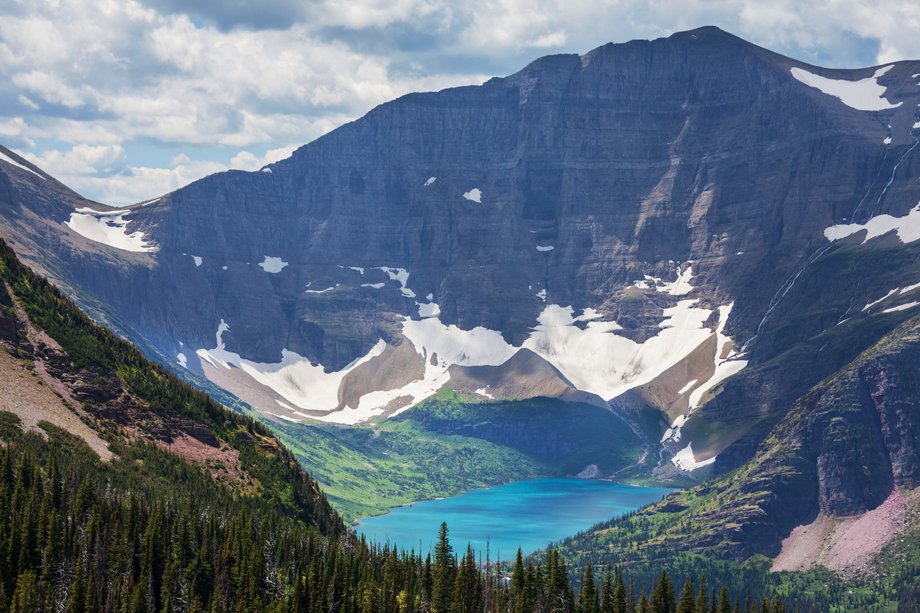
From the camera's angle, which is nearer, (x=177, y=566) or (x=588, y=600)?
(x=177, y=566)

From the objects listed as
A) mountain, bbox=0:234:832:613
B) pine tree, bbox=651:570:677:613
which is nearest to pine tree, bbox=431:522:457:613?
mountain, bbox=0:234:832:613

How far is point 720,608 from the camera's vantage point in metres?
182

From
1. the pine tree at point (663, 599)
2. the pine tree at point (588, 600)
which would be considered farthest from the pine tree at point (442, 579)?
the pine tree at point (663, 599)

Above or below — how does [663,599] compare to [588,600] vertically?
above

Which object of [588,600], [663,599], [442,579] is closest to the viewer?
[442,579]

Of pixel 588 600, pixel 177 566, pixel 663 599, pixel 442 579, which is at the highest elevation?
pixel 663 599

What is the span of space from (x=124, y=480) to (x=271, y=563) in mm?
30269

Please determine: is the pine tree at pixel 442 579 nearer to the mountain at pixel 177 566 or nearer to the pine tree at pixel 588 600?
the mountain at pixel 177 566

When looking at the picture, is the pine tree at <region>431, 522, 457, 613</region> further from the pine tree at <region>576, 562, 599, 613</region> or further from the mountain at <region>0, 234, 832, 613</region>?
the pine tree at <region>576, 562, 599, 613</region>

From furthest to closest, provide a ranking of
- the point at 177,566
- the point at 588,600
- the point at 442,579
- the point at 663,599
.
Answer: the point at 663,599
the point at 588,600
the point at 442,579
the point at 177,566

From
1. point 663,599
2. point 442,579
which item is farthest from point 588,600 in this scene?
point 442,579

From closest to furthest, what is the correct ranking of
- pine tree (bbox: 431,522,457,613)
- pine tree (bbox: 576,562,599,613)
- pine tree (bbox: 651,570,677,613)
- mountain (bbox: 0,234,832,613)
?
mountain (bbox: 0,234,832,613), pine tree (bbox: 431,522,457,613), pine tree (bbox: 576,562,599,613), pine tree (bbox: 651,570,677,613)

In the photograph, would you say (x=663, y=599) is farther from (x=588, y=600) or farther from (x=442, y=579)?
(x=442, y=579)

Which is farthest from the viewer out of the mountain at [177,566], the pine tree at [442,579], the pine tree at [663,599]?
the pine tree at [663,599]
